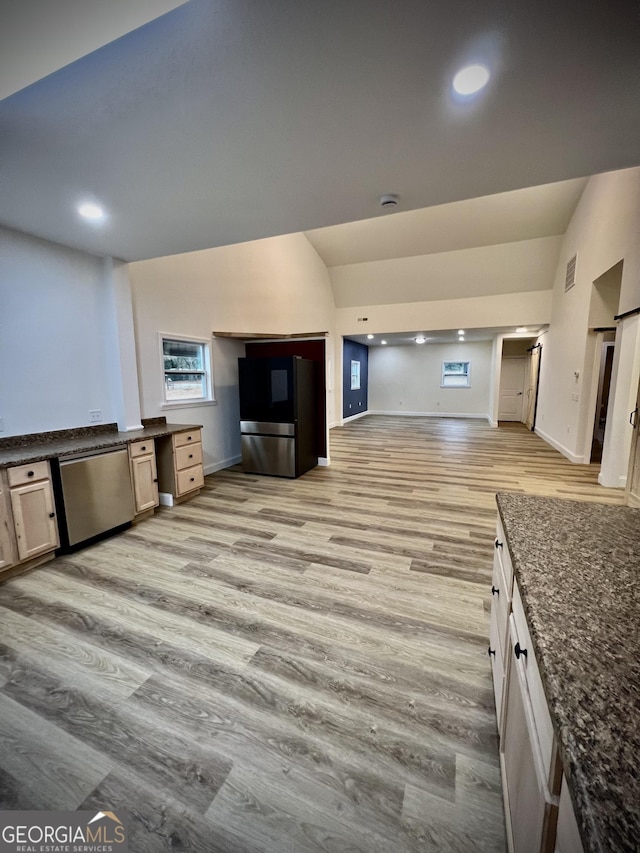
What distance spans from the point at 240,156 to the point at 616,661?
2.66m

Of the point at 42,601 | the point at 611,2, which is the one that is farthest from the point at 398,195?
the point at 42,601

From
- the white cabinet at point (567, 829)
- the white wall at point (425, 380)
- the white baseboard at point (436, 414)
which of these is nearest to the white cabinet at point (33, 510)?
the white cabinet at point (567, 829)

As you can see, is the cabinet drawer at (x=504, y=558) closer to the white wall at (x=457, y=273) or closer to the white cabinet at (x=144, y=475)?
the white cabinet at (x=144, y=475)

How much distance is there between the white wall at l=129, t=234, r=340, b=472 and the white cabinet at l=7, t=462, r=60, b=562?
5.16 ft

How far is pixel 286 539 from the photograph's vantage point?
305 cm

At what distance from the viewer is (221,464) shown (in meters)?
5.38

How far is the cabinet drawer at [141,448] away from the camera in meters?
3.33

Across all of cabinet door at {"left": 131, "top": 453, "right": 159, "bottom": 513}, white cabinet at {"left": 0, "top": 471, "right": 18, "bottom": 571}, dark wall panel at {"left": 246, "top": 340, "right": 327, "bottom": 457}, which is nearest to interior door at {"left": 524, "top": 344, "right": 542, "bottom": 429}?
dark wall panel at {"left": 246, "top": 340, "right": 327, "bottom": 457}

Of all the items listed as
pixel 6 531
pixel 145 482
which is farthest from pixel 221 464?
pixel 6 531

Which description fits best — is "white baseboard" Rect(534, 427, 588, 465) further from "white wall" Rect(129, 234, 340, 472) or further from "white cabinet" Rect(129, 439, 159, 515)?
"white cabinet" Rect(129, 439, 159, 515)

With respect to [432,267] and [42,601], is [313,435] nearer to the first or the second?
[42,601]

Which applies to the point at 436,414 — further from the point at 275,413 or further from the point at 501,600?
the point at 501,600

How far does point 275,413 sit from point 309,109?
11.4 feet

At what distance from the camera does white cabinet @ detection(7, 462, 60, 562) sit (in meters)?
2.48
